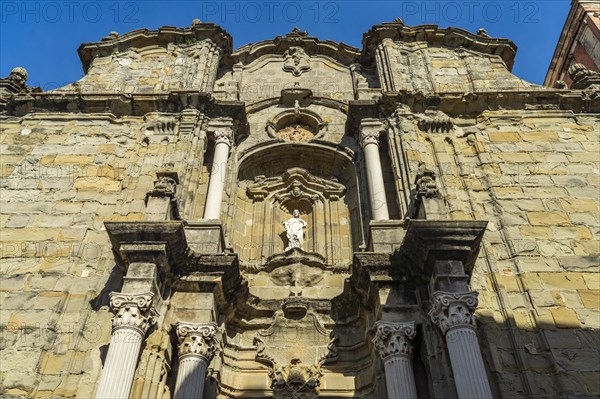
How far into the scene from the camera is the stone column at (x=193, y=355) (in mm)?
7199

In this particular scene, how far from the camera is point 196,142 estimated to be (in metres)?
11.4

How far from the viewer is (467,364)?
265 inches

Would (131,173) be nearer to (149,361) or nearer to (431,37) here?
(149,361)

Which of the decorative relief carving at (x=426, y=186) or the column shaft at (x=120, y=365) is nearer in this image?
the column shaft at (x=120, y=365)

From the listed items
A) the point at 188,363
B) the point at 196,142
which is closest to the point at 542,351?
the point at 188,363

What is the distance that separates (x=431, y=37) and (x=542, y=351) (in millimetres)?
9673

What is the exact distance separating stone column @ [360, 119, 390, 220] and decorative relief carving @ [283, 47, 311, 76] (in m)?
3.56

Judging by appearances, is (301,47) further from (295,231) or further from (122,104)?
(295,231)

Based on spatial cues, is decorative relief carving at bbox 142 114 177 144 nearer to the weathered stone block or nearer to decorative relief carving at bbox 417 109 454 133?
decorative relief carving at bbox 417 109 454 133

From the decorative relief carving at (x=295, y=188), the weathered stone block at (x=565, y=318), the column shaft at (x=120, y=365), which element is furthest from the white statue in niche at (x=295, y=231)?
the weathered stone block at (x=565, y=318)

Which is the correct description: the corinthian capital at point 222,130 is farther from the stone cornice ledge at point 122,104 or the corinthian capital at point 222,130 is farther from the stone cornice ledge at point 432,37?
the stone cornice ledge at point 432,37

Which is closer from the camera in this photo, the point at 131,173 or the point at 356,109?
the point at 131,173

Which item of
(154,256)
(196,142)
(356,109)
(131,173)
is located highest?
(356,109)

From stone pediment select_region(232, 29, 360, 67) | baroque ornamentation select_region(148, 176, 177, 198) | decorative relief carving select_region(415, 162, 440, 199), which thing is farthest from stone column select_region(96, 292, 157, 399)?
stone pediment select_region(232, 29, 360, 67)
